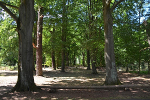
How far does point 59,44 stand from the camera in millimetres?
18719

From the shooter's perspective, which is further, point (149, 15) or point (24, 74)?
point (149, 15)

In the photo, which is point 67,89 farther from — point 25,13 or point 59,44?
point 59,44

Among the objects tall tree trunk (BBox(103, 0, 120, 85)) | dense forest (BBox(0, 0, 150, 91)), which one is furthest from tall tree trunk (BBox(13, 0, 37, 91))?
tall tree trunk (BBox(103, 0, 120, 85))

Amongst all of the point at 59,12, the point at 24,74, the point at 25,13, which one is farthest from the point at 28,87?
the point at 59,12

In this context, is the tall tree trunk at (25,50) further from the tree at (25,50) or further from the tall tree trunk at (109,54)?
the tall tree trunk at (109,54)

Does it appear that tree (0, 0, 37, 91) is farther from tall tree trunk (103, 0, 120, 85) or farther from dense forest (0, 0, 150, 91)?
tall tree trunk (103, 0, 120, 85)

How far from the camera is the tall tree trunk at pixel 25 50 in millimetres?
7176

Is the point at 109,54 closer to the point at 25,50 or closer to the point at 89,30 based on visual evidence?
the point at 25,50

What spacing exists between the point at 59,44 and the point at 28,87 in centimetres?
1191

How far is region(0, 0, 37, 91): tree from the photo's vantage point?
717cm

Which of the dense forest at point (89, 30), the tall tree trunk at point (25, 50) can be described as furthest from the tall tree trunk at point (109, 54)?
the tall tree trunk at point (25, 50)

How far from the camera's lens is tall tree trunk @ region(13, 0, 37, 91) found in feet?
23.5

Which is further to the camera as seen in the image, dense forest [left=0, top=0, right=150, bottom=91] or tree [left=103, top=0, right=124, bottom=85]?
tree [left=103, top=0, right=124, bottom=85]

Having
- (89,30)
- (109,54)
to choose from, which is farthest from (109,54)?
(89,30)
